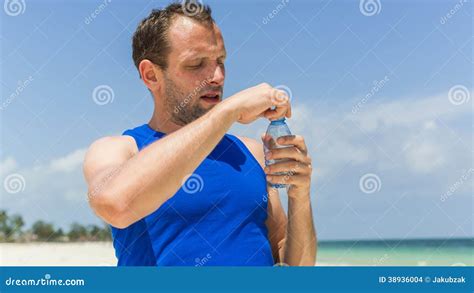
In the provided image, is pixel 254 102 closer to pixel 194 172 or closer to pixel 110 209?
pixel 194 172

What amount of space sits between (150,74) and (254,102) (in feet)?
2.69

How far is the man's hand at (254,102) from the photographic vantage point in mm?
2145

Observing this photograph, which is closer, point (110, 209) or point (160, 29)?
point (110, 209)

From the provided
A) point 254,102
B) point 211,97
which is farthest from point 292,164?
point 211,97

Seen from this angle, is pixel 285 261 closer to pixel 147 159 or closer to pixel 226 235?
pixel 226 235

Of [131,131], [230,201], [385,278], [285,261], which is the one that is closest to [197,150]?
[230,201]

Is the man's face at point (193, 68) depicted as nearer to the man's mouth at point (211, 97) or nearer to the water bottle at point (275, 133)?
the man's mouth at point (211, 97)

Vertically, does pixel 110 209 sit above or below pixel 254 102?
below

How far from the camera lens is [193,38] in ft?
8.60

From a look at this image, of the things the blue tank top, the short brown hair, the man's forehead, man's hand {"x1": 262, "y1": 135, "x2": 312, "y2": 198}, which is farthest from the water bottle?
the short brown hair

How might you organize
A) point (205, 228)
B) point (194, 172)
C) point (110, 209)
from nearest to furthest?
point (110, 209), point (205, 228), point (194, 172)

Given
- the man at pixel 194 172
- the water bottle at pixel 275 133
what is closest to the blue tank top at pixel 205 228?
the man at pixel 194 172

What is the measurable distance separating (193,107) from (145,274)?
0.74 metres

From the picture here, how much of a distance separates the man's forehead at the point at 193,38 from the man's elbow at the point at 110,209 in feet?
2.65
